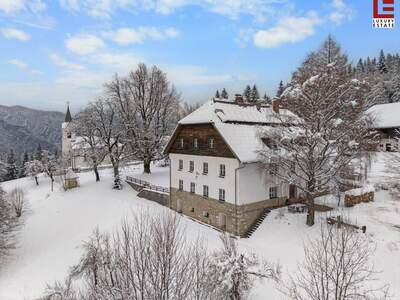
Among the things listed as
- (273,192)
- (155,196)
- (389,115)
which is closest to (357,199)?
(273,192)

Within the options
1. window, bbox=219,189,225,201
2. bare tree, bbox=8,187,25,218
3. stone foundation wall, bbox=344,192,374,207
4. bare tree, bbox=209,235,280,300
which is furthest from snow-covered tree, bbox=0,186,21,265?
stone foundation wall, bbox=344,192,374,207

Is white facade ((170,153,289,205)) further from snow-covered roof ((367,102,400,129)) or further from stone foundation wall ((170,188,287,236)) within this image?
snow-covered roof ((367,102,400,129))

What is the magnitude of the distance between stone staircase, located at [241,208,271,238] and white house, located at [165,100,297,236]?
164mm

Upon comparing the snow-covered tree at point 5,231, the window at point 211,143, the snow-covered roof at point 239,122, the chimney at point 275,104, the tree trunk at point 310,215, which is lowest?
the snow-covered tree at point 5,231

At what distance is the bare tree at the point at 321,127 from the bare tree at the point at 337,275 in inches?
193

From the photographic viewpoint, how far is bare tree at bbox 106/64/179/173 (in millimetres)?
42812

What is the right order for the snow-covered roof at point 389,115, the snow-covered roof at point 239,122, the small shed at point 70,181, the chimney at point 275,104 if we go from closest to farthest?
the snow-covered roof at point 239,122
the chimney at point 275,104
the small shed at point 70,181
the snow-covered roof at point 389,115

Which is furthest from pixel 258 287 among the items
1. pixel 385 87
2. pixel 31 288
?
pixel 385 87

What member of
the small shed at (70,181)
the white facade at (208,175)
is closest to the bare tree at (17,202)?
the small shed at (70,181)

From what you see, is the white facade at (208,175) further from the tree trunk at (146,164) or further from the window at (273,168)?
the tree trunk at (146,164)

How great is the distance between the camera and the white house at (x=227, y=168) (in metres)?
24.8

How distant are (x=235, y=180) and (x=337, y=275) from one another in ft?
49.3

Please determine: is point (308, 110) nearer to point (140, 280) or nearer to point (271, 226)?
point (271, 226)

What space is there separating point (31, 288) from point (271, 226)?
1784cm
